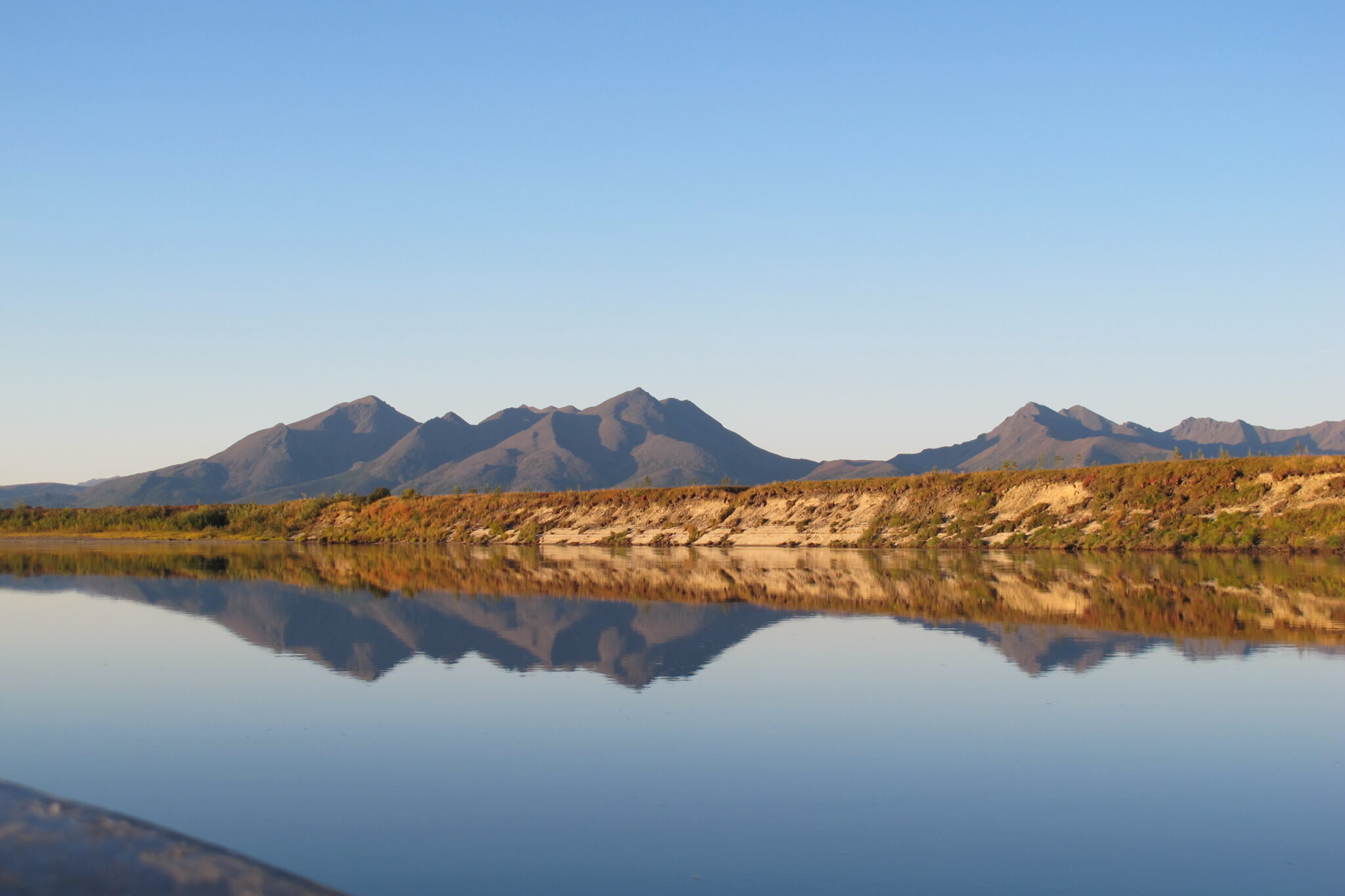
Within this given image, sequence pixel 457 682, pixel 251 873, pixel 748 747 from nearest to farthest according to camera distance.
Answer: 1. pixel 251 873
2. pixel 748 747
3. pixel 457 682

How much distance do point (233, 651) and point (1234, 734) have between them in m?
14.7

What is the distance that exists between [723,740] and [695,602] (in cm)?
1468

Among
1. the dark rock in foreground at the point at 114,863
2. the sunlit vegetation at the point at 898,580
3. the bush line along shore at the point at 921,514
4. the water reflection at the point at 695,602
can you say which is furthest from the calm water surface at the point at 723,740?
the bush line along shore at the point at 921,514

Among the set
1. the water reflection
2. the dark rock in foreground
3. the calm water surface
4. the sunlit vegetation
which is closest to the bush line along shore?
the sunlit vegetation

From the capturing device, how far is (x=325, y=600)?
27812 mm

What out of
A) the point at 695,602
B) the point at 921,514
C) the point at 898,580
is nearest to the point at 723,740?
the point at 695,602

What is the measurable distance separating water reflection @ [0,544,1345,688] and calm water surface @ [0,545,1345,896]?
0.60 ft

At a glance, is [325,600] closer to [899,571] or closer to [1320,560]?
[899,571]

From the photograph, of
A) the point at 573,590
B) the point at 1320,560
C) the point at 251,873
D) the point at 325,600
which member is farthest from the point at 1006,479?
the point at 251,873

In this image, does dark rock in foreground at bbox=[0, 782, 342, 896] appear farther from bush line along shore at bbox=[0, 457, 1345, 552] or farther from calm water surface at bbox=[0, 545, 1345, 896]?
bush line along shore at bbox=[0, 457, 1345, 552]

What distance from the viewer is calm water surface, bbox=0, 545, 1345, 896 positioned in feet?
24.2

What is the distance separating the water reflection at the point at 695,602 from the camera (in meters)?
17.7

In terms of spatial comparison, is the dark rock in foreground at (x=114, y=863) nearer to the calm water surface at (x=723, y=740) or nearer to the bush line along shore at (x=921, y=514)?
A: the calm water surface at (x=723, y=740)

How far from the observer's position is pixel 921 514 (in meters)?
55.8
